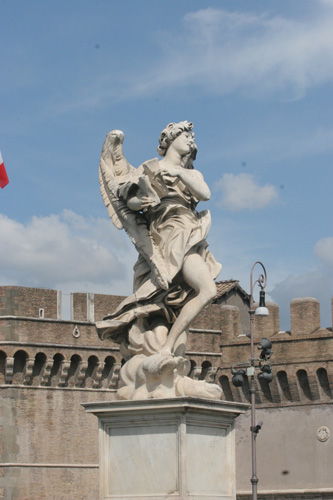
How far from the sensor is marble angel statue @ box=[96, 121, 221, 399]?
7.04 meters

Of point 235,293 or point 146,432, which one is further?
point 235,293

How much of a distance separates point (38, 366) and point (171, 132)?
2142cm

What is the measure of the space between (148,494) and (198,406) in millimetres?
599

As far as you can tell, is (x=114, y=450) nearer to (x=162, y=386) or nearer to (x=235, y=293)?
(x=162, y=386)

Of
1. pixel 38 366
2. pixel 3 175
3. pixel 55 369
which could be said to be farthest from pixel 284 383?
pixel 3 175

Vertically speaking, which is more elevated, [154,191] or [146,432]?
[154,191]

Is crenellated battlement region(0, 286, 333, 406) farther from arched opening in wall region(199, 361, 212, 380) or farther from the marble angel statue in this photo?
the marble angel statue

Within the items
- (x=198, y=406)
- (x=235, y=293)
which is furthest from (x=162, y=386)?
(x=235, y=293)

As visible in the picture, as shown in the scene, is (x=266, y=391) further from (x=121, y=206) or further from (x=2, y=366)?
(x=121, y=206)

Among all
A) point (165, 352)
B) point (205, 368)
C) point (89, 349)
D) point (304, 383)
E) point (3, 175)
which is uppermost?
point (3, 175)

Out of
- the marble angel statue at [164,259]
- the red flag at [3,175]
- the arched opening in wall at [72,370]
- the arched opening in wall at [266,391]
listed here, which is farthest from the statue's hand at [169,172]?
the arched opening in wall at [266,391]

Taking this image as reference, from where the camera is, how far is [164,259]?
7164 millimetres

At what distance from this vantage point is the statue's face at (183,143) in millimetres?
7383

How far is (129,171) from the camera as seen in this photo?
7.65 meters
